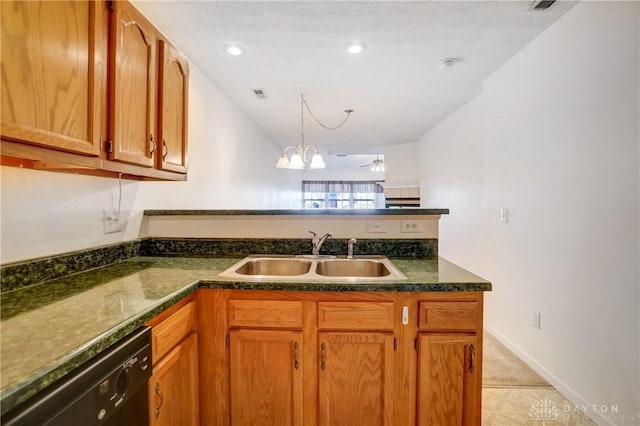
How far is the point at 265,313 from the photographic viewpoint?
1351 mm

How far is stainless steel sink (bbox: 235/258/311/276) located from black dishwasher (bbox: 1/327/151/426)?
0.87 meters

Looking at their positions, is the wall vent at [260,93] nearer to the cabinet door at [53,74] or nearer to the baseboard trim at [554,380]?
the cabinet door at [53,74]

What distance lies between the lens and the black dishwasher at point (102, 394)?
2.04 feet

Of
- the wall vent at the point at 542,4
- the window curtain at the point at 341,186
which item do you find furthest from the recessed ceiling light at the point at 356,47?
the window curtain at the point at 341,186

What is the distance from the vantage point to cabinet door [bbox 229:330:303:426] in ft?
4.41

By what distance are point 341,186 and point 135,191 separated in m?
7.60

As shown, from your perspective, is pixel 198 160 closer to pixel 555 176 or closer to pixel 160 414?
pixel 160 414

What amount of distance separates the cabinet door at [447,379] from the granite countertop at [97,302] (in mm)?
245

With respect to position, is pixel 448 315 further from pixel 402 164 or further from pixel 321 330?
pixel 402 164

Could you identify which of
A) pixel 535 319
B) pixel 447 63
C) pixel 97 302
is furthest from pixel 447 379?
pixel 447 63

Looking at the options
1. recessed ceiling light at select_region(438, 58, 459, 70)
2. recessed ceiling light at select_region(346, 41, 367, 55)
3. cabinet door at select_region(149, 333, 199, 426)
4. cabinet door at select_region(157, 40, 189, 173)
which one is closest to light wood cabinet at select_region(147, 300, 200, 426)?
cabinet door at select_region(149, 333, 199, 426)

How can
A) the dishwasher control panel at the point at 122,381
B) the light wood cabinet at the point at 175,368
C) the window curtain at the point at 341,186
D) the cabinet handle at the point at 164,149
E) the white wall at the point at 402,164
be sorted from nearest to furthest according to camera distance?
the dishwasher control panel at the point at 122,381 → the light wood cabinet at the point at 175,368 → the cabinet handle at the point at 164,149 → the white wall at the point at 402,164 → the window curtain at the point at 341,186

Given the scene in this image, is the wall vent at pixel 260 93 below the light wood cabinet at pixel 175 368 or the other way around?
the other way around

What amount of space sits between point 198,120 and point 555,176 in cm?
274
